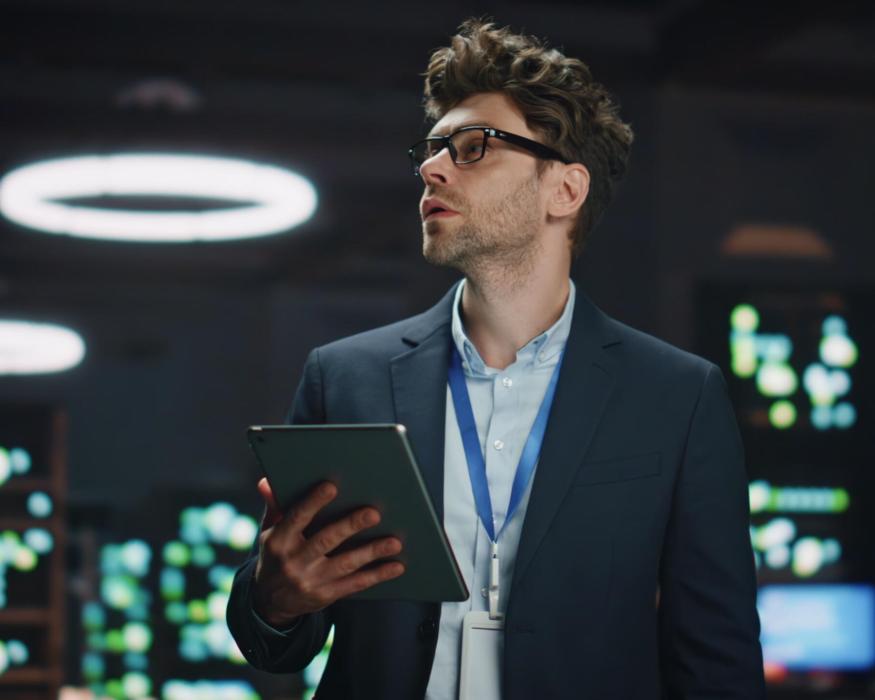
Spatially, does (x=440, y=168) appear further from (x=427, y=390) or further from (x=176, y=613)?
(x=176, y=613)

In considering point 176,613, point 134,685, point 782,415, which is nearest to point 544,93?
point 782,415

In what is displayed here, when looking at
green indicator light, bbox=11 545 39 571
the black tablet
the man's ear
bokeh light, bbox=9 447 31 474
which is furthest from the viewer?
bokeh light, bbox=9 447 31 474

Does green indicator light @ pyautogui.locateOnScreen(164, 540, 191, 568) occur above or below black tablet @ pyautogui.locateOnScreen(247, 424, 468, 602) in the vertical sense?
above

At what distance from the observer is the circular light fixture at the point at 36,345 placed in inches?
424

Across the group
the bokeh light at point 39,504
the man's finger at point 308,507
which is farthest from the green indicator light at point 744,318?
the bokeh light at point 39,504

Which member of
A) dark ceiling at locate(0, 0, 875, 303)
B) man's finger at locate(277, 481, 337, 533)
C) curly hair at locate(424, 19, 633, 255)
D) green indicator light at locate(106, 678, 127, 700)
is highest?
dark ceiling at locate(0, 0, 875, 303)

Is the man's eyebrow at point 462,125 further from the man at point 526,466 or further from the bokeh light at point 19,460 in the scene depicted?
the bokeh light at point 19,460

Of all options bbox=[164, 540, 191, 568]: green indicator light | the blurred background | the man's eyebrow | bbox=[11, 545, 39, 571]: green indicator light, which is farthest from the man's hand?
bbox=[164, 540, 191, 568]: green indicator light

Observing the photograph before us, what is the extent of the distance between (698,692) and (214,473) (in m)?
15.8

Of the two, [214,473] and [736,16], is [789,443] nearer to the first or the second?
[736,16]

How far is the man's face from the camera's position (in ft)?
6.41

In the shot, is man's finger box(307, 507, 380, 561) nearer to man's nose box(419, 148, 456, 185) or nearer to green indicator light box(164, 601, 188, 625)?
man's nose box(419, 148, 456, 185)

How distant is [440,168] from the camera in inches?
77.2

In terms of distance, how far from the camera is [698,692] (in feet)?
5.97
